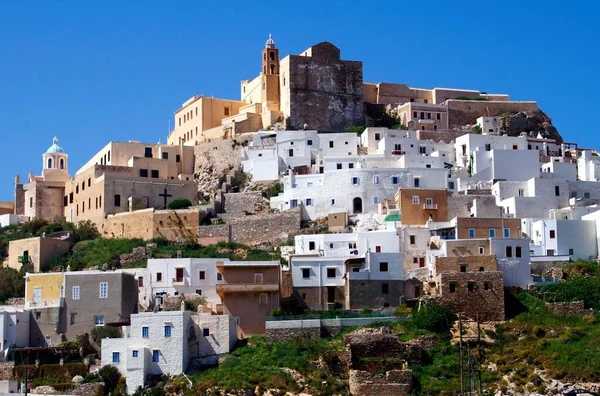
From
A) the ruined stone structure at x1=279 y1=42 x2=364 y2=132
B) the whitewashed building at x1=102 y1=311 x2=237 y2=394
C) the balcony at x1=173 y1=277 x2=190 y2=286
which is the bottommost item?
the whitewashed building at x1=102 y1=311 x2=237 y2=394

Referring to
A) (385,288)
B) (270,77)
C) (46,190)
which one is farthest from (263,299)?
(270,77)

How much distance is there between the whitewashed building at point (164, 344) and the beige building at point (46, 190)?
27.4 m

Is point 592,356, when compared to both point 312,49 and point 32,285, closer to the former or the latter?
point 32,285

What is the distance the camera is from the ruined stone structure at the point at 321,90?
83688mm

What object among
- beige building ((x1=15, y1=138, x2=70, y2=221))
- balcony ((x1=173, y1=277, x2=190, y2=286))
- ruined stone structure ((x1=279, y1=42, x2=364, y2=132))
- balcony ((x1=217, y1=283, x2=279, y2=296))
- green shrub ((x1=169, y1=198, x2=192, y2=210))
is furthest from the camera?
ruined stone structure ((x1=279, y1=42, x2=364, y2=132))

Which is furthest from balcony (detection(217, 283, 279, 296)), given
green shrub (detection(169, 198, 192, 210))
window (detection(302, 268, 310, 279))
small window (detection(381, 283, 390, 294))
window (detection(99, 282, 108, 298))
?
green shrub (detection(169, 198, 192, 210))

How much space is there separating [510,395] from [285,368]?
336 inches

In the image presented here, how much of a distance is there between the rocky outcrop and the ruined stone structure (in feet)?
30.6

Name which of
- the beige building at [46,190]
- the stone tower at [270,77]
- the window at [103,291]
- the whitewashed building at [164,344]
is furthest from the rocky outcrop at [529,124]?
the whitewashed building at [164,344]

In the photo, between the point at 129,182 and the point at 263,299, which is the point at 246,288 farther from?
the point at 129,182

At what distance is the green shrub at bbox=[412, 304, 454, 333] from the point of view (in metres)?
53.8

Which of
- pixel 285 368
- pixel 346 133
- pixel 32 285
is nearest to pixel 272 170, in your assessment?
pixel 346 133

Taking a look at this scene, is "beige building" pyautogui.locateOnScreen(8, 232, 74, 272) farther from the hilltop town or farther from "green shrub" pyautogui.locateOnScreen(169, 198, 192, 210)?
"green shrub" pyautogui.locateOnScreen(169, 198, 192, 210)

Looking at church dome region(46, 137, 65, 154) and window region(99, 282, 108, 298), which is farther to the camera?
church dome region(46, 137, 65, 154)
